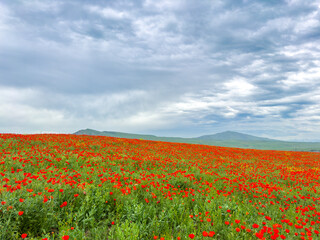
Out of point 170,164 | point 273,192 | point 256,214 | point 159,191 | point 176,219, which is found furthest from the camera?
point 170,164

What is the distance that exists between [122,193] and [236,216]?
3190 mm

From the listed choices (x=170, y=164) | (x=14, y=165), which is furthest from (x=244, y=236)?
(x=14, y=165)

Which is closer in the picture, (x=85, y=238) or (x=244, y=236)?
(x=85, y=238)

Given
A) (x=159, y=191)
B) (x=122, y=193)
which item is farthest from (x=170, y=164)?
(x=122, y=193)

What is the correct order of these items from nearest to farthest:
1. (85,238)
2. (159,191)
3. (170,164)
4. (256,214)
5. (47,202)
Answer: (85,238), (47,202), (256,214), (159,191), (170,164)

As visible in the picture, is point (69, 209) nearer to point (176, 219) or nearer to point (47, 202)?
point (47, 202)

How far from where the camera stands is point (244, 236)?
155 inches

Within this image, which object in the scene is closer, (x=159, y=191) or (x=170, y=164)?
(x=159, y=191)

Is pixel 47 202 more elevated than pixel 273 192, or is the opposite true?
pixel 47 202

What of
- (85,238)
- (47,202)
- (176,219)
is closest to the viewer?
(85,238)

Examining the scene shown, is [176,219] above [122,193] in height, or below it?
below

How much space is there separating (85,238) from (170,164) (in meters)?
8.22

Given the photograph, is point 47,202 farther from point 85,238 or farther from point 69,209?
point 85,238

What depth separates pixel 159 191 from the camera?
6.05 m
